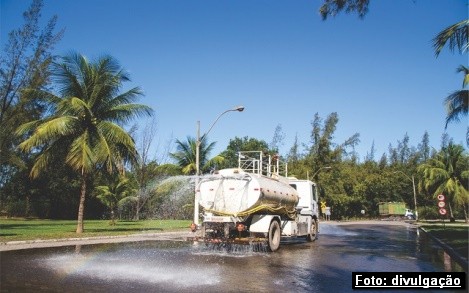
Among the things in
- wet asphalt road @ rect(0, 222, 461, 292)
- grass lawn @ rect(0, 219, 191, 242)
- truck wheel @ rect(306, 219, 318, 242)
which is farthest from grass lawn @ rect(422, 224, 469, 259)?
grass lawn @ rect(0, 219, 191, 242)

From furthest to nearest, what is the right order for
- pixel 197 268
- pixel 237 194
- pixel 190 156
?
pixel 190 156 < pixel 237 194 < pixel 197 268

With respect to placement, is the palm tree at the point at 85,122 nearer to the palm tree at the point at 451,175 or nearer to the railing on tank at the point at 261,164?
the railing on tank at the point at 261,164

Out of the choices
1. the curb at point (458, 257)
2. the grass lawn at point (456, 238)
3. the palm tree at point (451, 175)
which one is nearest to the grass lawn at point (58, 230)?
the curb at point (458, 257)

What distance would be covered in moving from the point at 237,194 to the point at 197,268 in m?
4.27

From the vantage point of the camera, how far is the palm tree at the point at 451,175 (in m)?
45.2

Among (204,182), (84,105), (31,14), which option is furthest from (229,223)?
(31,14)

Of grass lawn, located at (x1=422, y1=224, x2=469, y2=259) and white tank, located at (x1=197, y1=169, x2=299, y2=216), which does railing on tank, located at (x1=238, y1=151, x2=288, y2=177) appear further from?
grass lawn, located at (x1=422, y1=224, x2=469, y2=259)

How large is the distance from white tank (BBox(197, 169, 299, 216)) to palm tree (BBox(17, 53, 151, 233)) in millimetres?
9129

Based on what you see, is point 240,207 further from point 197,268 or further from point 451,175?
point 451,175

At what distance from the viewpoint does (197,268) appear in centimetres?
1033

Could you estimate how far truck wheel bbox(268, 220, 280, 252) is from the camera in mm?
14406

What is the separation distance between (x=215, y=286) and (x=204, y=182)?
7263mm

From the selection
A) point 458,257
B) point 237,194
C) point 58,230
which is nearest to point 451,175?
point 458,257

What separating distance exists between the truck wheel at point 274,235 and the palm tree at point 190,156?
22.2m
